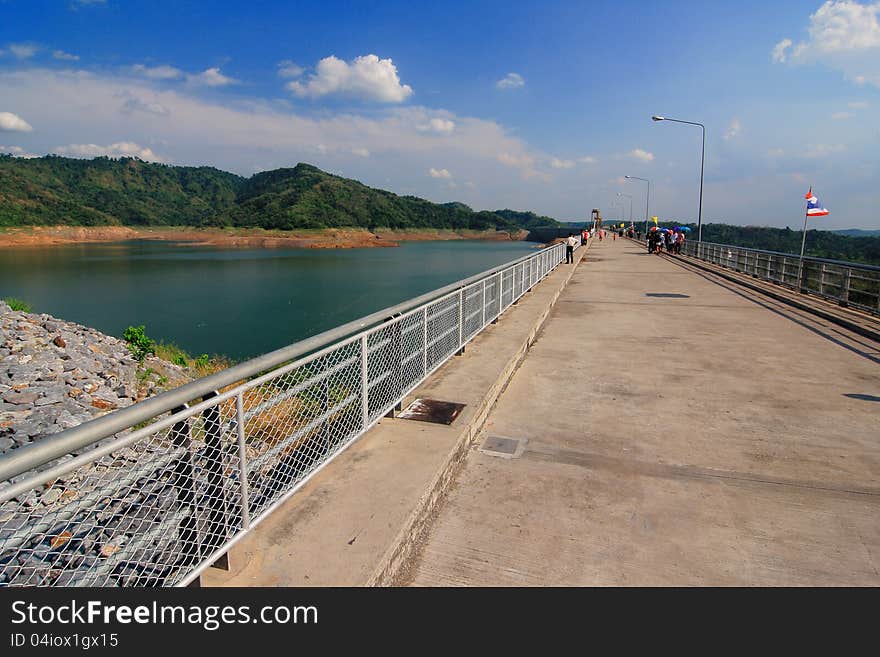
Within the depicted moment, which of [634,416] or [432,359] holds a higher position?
[432,359]

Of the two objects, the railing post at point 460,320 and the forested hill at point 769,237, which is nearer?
the railing post at point 460,320

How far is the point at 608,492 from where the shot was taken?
3760mm

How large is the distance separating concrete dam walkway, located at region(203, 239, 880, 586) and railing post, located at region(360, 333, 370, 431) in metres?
0.19

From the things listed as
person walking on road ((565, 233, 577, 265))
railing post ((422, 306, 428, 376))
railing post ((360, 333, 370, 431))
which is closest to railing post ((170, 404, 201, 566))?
railing post ((360, 333, 370, 431))

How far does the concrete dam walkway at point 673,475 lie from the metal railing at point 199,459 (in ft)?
3.29

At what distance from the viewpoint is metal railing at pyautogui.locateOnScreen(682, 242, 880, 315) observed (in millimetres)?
10828

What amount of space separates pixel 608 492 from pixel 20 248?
113 m

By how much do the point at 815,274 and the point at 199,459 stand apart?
609 inches

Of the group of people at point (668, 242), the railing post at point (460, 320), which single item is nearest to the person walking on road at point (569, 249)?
the group of people at point (668, 242)

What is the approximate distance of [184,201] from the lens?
180 m

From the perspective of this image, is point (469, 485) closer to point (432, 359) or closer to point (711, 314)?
point (432, 359)

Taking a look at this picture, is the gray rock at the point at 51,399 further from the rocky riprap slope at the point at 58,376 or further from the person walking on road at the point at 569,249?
the person walking on road at the point at 569,249

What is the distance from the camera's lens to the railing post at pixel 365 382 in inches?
157
